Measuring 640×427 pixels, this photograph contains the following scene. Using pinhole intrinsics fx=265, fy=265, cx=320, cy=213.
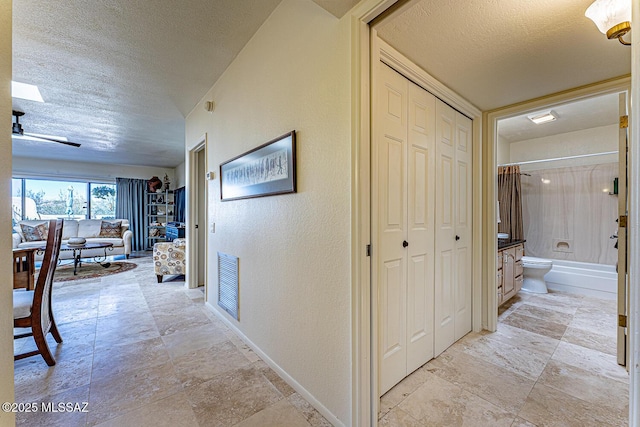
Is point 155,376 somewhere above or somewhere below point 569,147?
below

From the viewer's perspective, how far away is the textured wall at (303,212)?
138 centimetres

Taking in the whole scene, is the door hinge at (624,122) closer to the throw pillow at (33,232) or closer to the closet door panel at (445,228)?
the closet door panel at (445,228)

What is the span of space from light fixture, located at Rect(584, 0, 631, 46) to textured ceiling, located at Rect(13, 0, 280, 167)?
1.75 meters

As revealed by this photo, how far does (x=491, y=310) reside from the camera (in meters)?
2.48

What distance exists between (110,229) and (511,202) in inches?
337

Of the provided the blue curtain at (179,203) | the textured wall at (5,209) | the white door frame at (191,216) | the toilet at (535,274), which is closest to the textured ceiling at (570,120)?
the toilet at (535,274)

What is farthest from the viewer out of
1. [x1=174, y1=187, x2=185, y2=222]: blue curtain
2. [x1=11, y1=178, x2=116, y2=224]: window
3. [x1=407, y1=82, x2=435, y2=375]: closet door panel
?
[x1=174, y1=187, x2=185, y2=222]: blue curtain

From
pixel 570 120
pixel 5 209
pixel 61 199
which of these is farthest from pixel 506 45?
pixel 61 199

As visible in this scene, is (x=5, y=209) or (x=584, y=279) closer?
(x=5, y=209)

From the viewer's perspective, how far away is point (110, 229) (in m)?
6.39

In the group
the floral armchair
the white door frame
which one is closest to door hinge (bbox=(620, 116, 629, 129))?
the white door frame

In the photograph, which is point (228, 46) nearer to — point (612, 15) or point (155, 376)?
point (612, 15)

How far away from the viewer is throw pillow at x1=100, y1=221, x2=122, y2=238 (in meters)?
6.33

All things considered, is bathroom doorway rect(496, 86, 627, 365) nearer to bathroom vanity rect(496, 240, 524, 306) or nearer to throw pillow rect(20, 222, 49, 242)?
bathroom vanity rect(496, 240, 524, 306)
